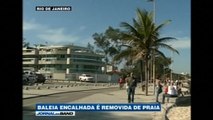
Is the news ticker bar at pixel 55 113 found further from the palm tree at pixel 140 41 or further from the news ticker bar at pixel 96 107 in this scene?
the palm tree at pixel 140 41

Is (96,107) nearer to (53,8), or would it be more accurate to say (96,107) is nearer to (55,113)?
(55,113)

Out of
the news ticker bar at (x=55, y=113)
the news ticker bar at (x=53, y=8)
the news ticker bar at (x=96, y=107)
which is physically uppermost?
the news ticker bar at (x=53, y=8)

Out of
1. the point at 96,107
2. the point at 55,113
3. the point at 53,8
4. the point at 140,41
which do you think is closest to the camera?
the point at 53,8

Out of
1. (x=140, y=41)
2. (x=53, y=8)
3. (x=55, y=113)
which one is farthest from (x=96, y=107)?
(x=140, y=41)

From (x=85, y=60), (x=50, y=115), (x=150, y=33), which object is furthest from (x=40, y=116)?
(x=150, y=33)

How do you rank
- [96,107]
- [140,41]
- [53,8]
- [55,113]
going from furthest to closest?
[140,41], [96,107], [55,113], [53,8]

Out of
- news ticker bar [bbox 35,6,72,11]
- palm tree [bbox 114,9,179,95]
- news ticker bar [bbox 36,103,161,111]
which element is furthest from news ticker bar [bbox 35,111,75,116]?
palm tree [bbox 114,9,179,95]

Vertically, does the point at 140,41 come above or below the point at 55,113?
above

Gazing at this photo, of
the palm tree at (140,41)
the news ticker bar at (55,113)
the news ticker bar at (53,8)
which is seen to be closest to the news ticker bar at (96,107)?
the news ticker bar at (55,113)

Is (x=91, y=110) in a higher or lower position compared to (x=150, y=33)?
lower
